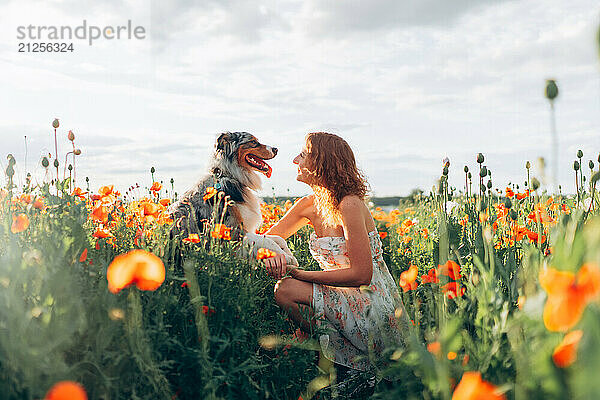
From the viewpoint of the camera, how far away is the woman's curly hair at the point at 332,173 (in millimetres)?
3225

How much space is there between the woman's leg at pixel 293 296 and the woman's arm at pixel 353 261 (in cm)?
9

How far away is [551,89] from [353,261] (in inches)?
62.9

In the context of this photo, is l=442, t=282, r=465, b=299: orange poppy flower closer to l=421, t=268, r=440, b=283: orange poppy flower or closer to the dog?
l=421, t=268, r=440, b=283: orange poppy flower

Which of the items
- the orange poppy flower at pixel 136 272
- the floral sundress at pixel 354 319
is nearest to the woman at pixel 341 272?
the floral sundress at pixel 354 319

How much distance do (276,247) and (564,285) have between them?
216 centimetres

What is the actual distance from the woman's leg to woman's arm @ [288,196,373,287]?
87 mm

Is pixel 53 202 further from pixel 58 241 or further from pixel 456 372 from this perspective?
pixel 456 372

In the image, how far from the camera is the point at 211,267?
7.79ft

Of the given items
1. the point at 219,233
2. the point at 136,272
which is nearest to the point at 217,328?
the point at 219,233

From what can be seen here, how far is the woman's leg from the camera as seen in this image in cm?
295

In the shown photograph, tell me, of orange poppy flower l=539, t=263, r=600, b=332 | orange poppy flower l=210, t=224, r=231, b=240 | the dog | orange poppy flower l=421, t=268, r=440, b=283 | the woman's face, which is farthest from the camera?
the dog

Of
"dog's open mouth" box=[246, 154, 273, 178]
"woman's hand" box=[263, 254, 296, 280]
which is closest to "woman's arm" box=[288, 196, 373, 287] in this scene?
"woman's hand" box=[263, 254, 296, 280]

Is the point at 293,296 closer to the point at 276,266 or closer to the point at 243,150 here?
the point at 276,266

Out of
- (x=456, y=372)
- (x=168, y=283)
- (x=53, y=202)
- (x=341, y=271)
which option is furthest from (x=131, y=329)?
(x=341, y=271)
